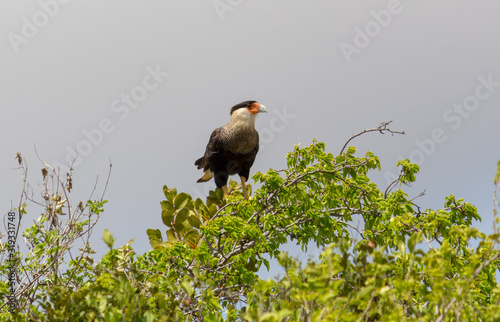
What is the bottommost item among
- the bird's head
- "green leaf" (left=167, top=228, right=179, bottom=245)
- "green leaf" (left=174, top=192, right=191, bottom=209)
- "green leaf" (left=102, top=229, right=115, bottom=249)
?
"green leaf" (left=102, top=229, right=115, bottom=249)

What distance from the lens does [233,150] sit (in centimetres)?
696

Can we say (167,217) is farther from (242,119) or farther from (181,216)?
(242,119)

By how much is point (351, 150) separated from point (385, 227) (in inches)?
38.9

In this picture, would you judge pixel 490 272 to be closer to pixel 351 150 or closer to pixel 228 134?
pixel 351 150

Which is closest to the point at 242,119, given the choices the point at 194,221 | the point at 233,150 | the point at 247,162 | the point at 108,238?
the point at 233,150

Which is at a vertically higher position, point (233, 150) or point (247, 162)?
point (233, 150)

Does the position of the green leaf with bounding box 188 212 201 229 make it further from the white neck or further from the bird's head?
Answer: the bird's head

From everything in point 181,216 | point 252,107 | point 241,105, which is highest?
point 241,105

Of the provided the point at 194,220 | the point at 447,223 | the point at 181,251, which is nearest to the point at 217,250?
the point at 181,251

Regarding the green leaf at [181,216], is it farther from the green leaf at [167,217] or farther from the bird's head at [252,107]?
the bird's head at [252,107]

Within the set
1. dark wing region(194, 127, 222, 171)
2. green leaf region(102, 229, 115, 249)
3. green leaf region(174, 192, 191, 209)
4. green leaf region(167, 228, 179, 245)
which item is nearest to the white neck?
dark wing region(194, 127, 222, 171)

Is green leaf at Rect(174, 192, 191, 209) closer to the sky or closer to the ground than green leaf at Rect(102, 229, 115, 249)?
closer to the sky

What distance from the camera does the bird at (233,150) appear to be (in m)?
6.97

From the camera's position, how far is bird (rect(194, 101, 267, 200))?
275 inches
